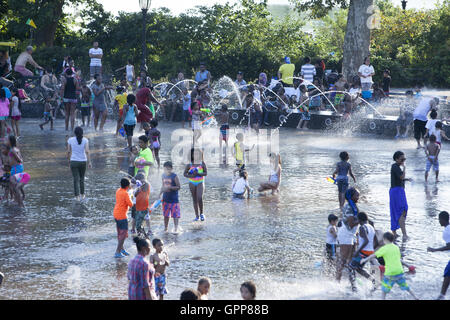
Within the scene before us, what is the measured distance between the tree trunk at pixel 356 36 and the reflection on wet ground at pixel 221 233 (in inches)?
487

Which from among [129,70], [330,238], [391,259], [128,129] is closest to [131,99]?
[128,129]

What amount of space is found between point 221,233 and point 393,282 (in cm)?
377

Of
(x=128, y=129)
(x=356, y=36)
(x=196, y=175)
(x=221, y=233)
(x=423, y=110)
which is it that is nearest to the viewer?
(x=221, y=233)

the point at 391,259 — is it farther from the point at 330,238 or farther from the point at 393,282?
the point at 330,238

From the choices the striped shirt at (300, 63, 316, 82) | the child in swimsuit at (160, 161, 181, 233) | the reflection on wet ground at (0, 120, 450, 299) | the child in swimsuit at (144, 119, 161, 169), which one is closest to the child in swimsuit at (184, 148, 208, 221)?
the reflection on wet ground at (0, 120, 450, 299)

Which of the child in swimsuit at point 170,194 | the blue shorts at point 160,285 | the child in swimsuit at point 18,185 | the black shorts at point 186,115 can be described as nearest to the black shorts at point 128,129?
the child in swimsuit at point 18,185

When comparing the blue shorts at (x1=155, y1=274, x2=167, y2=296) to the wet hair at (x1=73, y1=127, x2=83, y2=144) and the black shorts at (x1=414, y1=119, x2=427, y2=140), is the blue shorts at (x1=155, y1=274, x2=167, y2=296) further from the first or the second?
the black shorts at (x1=414, y1=119, x2=427, y2=140)

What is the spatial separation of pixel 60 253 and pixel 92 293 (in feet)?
6.22

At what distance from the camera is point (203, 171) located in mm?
12305

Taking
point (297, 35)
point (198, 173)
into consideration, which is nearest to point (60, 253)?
point (198, 173)

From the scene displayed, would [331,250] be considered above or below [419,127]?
below

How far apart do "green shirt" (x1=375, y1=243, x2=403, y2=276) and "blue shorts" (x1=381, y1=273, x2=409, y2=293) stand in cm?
5

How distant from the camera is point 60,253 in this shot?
10.5 metres
